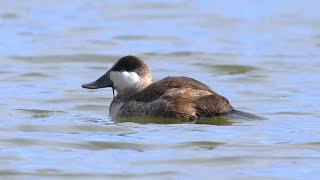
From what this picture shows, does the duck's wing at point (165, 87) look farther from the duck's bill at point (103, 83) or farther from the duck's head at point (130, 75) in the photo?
the duck's bill at point (103, 83)

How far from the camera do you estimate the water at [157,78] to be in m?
11.8

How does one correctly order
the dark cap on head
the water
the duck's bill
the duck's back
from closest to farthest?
the water < the duck's back < the dark cap on head < the duck's bill

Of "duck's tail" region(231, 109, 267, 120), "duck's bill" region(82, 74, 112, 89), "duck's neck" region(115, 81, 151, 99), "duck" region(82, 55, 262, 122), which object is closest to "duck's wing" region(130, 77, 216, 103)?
"duck" region(82, 55, 262, 122)

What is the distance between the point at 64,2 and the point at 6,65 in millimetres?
6896

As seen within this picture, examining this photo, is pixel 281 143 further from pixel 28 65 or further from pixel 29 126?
pixel 28 65

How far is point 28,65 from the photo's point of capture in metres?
18.9

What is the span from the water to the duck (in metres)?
0.20

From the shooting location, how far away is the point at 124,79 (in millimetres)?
14742

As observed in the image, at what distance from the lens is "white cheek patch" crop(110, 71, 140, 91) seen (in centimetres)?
1467

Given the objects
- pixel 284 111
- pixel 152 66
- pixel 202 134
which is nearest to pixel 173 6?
pixel 152 66

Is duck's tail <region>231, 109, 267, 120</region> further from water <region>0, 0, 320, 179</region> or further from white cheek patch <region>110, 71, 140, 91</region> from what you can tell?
white cheek patch <region>110, 71, 140, 91</region>

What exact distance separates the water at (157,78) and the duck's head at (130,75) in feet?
1.38

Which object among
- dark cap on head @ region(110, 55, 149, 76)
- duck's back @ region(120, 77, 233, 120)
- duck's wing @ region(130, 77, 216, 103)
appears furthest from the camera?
dark cap on head @ region(110, 55, 149, 76)

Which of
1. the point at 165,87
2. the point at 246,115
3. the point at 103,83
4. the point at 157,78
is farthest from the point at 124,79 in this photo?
the point at 157,78
